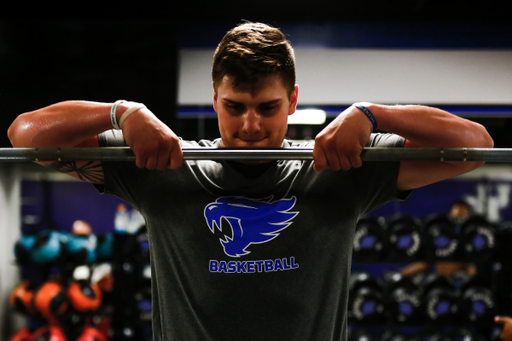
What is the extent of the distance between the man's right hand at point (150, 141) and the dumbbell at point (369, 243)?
2134 millimetres

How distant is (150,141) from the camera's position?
3.17ft

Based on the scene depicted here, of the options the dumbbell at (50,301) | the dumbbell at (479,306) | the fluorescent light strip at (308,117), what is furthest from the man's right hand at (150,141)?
the dumbbell at (479,306)

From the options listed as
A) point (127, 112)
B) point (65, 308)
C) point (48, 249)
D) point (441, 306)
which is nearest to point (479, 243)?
point (441, 306)

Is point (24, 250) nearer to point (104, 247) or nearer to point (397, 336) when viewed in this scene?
point (104, 247)

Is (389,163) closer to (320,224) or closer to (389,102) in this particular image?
(320,224)

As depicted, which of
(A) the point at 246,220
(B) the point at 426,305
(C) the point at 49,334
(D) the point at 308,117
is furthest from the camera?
(C) the point at 49,334

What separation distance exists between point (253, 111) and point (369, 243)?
210cm

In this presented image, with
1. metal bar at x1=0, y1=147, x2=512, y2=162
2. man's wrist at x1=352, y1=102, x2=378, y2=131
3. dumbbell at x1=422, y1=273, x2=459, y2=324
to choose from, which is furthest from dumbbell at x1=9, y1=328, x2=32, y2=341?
man's wrist at x1=352, y1=102, x2=378, y2=131

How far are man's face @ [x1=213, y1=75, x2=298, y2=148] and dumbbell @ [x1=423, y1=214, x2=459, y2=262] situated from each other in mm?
2210

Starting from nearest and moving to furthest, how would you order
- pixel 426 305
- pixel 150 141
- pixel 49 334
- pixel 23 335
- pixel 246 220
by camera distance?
pixel 150 141, pixel 246 220, pixel 426 305, pixel 49 334, pixel 23 335

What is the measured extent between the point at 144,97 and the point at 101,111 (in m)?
1.59

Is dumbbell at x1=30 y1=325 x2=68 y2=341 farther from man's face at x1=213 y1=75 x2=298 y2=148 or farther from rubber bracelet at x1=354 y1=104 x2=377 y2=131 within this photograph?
rubber bracelet at x1=354 y1=104 x2=377 y2=131

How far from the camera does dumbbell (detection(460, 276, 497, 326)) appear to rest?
9.30 ft

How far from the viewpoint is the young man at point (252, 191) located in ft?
3.29
